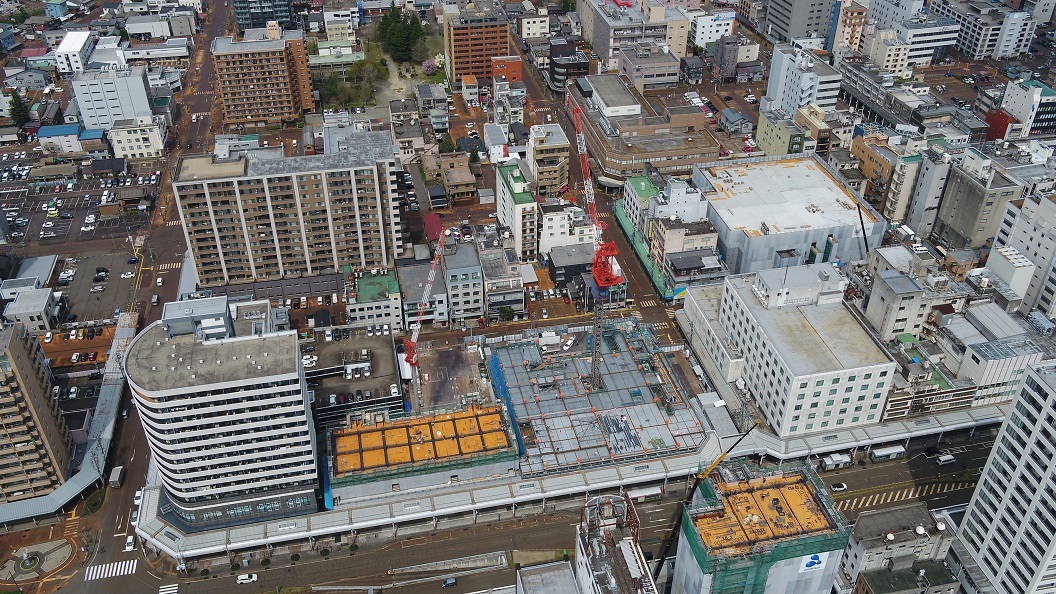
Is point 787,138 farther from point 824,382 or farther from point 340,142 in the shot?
point 340,142

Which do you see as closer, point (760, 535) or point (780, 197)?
point (760, 535)

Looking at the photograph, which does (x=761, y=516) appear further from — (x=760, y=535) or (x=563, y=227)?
(x=563, y=227)

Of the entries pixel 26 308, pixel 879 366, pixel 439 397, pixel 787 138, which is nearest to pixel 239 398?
pixel 439 397

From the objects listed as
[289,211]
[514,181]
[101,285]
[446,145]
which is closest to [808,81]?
[514,181]

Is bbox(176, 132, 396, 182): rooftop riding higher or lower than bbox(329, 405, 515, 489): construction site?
higher

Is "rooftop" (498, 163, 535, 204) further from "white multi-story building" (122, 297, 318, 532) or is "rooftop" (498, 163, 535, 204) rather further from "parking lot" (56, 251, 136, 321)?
"parking lot" (56, 251, 136, 321)

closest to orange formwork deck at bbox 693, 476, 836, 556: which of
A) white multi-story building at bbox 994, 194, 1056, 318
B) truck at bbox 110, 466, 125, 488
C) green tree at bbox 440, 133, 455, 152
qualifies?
white multi-story building at bbox 994, 194, 1056, 318

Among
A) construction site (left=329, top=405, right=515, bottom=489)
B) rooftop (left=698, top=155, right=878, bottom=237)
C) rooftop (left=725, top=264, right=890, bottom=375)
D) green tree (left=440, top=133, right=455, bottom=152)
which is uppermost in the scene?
rooftop (left=725, top=264, right=890, bottom=375)
